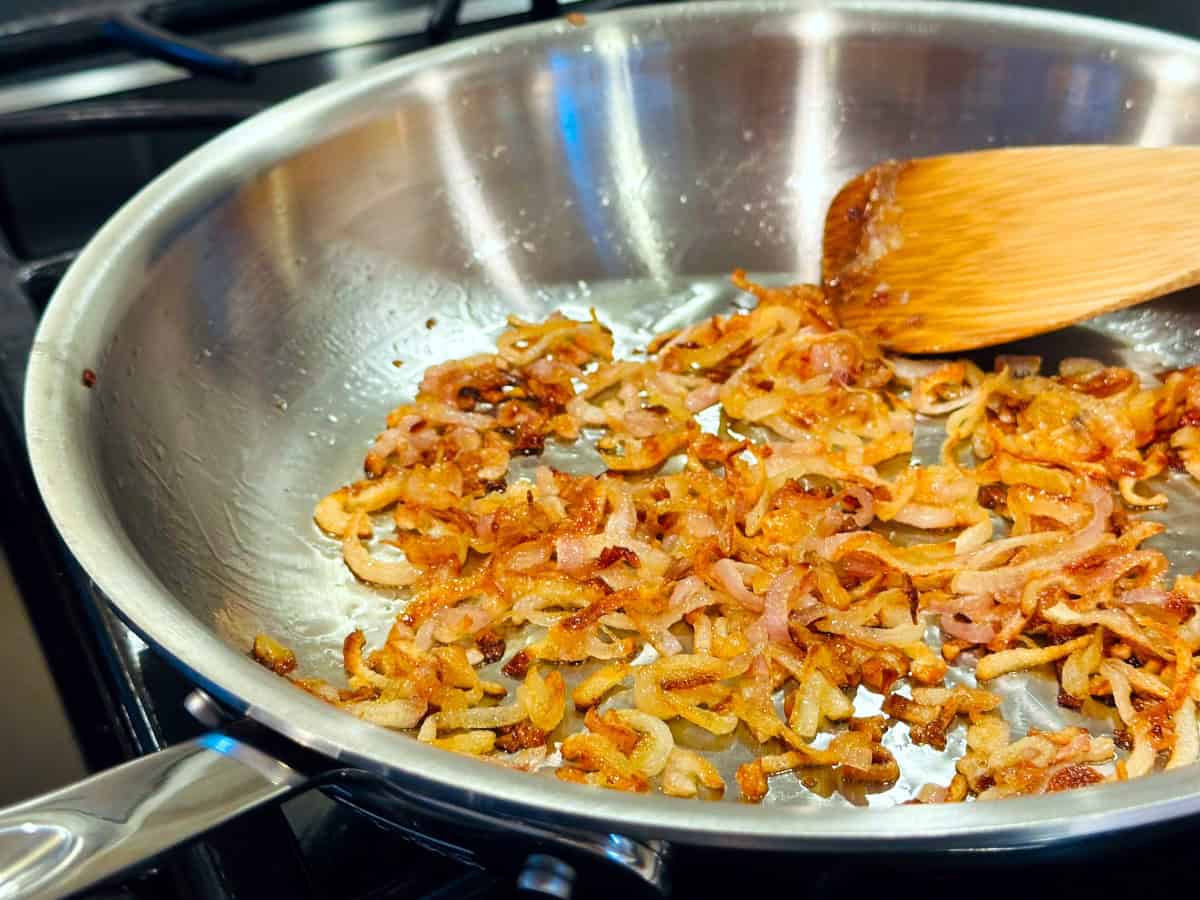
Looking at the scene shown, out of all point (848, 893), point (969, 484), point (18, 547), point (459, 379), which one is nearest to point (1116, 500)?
point (969, 484)

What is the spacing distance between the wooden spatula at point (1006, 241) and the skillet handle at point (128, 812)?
1195mm

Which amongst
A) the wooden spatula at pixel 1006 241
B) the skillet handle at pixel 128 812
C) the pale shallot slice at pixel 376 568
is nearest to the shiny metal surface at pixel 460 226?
the pale shallot slice at pixel 376 568

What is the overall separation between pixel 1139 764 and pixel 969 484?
43 cm

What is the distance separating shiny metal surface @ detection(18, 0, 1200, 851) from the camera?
1330 mm

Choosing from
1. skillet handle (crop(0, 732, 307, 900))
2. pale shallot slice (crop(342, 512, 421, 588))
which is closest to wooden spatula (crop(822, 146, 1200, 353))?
pale shallot slice (crop(342, 512, 421, 588))

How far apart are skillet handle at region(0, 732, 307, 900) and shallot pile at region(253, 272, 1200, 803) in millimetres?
320

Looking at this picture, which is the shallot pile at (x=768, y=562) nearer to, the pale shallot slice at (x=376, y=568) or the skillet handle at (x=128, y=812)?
the pale shallot slice at (x=376, y=568)

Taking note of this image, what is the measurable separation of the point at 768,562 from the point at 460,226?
2.73ft

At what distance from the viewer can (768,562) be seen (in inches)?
53.1

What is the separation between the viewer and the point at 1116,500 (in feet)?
4.74

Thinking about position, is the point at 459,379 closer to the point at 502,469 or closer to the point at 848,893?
the point at 502,469

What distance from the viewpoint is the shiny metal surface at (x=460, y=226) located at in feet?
4.36

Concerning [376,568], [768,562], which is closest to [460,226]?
[376,568]

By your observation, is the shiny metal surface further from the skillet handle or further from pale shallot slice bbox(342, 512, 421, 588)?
the skillet handle
